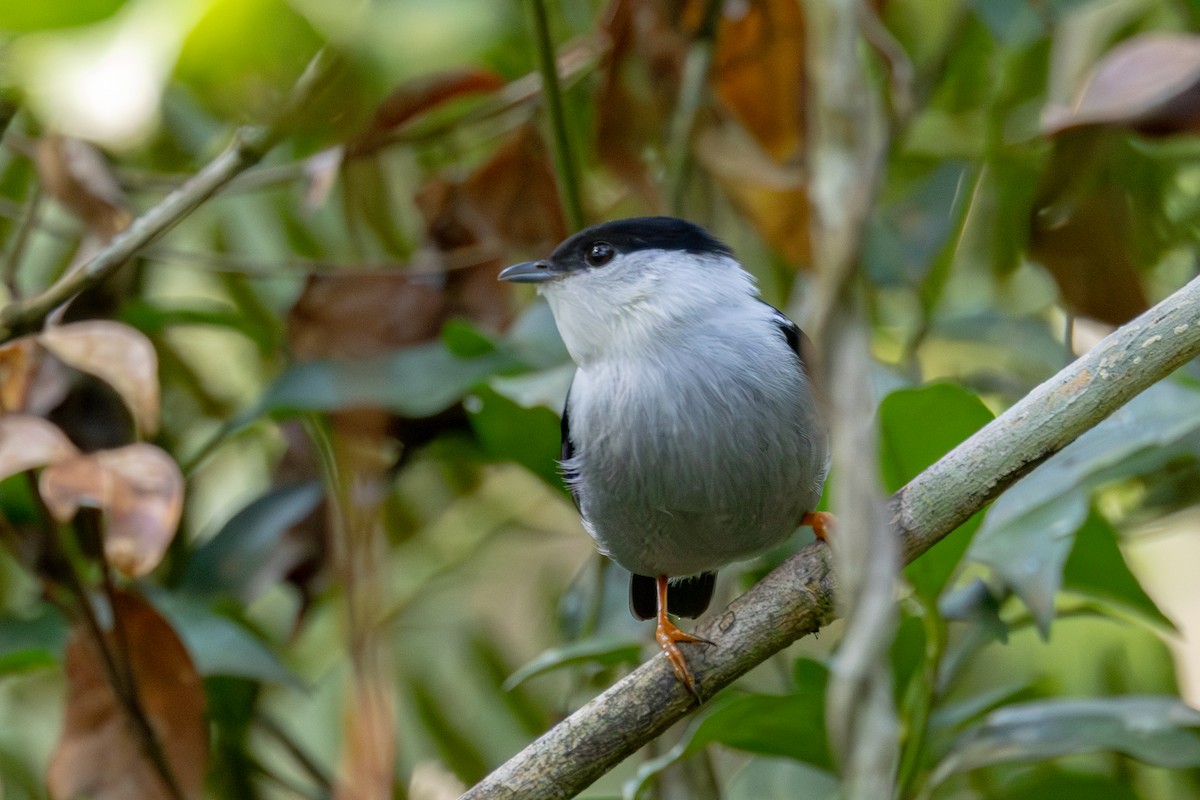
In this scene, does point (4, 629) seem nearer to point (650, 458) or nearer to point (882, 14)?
point (650, 458)

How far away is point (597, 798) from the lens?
2.34 metres

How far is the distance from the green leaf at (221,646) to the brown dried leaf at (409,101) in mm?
1024

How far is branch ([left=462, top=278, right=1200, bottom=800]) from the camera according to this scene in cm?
137

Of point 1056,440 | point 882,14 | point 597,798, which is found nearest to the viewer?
point 1056,440

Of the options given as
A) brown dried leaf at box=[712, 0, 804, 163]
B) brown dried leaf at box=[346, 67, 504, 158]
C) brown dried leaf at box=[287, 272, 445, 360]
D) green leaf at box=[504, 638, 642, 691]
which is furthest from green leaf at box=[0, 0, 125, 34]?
green leaf at box=[504, 638, 642, 691]

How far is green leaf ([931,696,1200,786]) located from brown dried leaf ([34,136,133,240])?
1.85 meters

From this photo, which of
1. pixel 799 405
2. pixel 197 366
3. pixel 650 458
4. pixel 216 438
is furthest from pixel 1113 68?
pixel 197 366

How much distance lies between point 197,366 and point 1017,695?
224 centimetres

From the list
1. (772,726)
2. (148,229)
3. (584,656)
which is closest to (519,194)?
(148,229)

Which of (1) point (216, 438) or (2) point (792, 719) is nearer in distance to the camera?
(2) point (792, 719)

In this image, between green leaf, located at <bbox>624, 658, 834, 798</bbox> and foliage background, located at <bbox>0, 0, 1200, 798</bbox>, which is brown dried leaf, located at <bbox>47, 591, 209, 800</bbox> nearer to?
foliage background, located at <bbox>0, 0, 1200, 798</bbox>

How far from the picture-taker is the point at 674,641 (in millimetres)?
1778

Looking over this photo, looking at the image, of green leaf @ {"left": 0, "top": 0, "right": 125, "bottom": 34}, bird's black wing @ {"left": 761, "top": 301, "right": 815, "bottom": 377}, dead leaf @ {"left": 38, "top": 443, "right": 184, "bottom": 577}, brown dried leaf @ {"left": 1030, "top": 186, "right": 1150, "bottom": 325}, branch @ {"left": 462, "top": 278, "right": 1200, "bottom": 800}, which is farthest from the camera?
brown dried leaf @ {"left": 1030, "top": 186, "right": 1150, "bottom": 325}

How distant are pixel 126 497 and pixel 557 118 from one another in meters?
1.13
